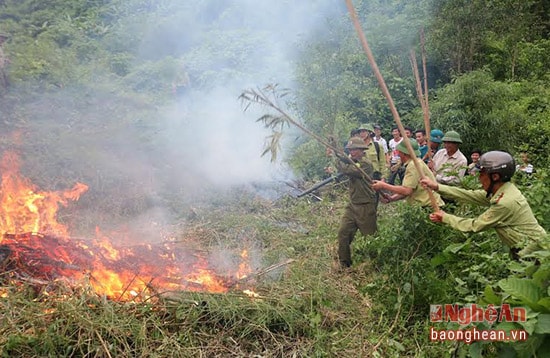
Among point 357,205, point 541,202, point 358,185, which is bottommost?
point 541,202

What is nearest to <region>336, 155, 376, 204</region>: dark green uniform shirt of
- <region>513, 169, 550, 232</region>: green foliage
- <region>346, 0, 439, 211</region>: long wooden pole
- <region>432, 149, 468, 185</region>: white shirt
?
<region>432, 149, 468, 185</region>: white shirt

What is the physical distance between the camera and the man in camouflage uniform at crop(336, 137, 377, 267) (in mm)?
5891

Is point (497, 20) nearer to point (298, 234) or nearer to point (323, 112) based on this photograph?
point (323, 112)

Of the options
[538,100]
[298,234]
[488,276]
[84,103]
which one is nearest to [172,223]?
[298,234]

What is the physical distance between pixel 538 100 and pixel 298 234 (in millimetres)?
8879

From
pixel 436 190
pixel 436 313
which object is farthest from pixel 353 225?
pixel 436 313

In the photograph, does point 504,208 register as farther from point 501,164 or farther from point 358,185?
point 358,185

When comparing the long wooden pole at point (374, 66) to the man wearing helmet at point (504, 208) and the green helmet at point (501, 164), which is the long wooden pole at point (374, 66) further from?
the green helmet at point (501, 164)

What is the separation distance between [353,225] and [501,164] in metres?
2.54

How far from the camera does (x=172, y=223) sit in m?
8.17

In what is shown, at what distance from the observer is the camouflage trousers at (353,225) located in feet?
19.4

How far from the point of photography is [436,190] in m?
4.30

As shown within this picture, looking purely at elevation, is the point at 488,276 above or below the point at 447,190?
below

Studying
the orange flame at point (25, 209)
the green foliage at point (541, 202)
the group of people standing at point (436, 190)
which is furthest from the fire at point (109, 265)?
the green foliage at point (541, 202)
